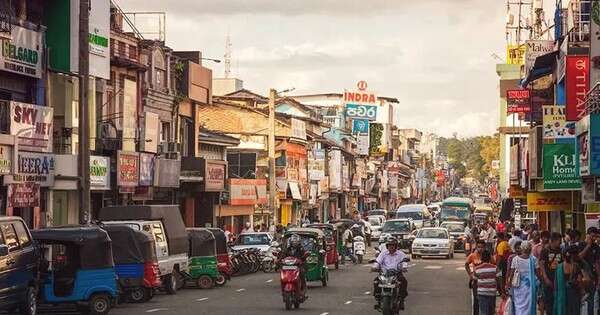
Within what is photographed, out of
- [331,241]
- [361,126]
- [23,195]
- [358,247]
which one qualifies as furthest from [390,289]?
[361,126]

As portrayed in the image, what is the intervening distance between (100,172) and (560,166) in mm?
19846

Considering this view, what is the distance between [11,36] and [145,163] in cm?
1322

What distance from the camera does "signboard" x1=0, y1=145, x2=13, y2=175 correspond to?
38.0 m

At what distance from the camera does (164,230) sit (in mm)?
36312

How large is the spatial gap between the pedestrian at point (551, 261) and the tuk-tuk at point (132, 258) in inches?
471

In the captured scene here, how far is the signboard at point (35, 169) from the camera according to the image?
41250mm

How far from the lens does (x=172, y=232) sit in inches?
1447

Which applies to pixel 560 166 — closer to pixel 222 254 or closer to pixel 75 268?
pixel 222 254

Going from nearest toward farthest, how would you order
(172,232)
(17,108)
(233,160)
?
(172,232), (17,108), (233,160)

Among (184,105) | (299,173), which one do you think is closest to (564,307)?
(184,105)

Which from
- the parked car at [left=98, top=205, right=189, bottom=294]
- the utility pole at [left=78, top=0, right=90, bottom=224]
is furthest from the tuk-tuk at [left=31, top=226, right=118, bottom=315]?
the parked car at [left=98, top=205, right=189, bottom=294]

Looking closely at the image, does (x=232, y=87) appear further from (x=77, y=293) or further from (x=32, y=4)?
(x=77, y=293)

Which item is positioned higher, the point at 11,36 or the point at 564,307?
the point at 11,36

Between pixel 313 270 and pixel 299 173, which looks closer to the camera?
pixel 313 270
